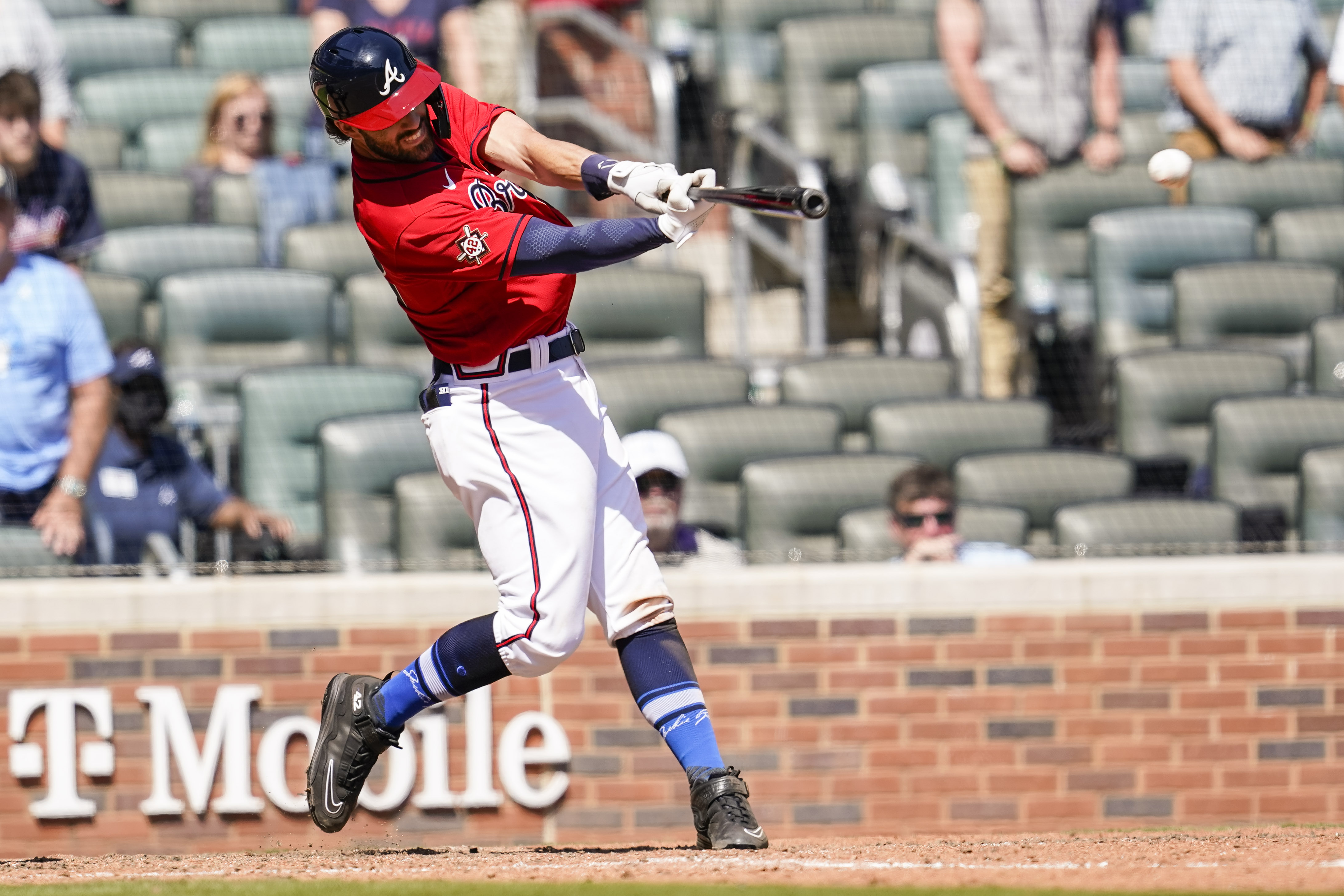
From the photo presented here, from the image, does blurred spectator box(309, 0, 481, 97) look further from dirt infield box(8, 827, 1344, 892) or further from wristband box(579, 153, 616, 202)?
dirt infield box(8, 827, 1344, 892)

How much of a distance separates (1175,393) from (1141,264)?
30.3 inches

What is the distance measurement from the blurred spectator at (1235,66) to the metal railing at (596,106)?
198 cm

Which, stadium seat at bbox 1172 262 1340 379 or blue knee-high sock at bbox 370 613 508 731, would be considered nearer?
blue knee-high sock at bbox 370 613 508 731

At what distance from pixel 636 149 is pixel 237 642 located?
3.28m

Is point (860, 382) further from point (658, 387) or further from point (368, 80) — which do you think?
Result: point (368, 80)

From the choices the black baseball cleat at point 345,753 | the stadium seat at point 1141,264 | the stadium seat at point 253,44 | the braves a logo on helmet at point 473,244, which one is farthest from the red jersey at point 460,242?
the stadium seat at point 253,44

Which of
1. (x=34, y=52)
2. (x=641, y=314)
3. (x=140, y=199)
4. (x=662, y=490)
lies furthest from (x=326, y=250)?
(x=662, y=490)

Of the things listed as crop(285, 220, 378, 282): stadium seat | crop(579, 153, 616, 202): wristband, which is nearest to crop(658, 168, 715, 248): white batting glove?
crop(579, 153, 616, 202): wristband

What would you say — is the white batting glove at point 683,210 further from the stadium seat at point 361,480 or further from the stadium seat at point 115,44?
the stadium seat at point 115,44

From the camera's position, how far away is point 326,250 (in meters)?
6.26

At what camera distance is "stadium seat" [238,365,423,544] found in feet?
17.2

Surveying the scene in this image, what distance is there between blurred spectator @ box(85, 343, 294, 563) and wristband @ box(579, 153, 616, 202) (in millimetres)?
2168

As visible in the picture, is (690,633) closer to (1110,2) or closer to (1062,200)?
(1062,200)

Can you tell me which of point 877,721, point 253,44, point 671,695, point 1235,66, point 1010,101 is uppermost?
point 253,44
